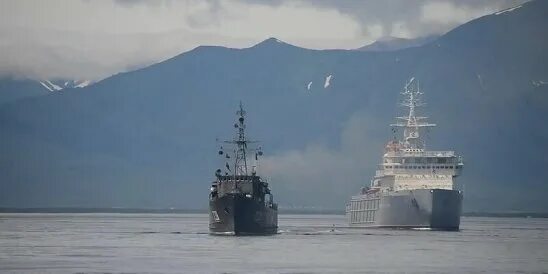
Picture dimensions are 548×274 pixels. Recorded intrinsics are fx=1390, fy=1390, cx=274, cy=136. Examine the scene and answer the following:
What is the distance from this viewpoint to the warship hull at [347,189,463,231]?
592ft

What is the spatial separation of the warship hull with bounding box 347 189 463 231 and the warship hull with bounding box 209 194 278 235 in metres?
29.6

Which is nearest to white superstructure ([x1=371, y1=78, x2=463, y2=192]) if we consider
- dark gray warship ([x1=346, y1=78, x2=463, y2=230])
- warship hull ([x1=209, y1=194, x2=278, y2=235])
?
dark gray warship ([x1=346, y1=78, x2=463, y2=230])

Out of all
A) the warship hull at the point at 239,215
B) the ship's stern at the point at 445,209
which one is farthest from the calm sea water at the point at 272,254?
the ship's stern at the point at 445,209

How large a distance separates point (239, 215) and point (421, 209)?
38.9 meters

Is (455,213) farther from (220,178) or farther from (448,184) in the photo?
(220,178)

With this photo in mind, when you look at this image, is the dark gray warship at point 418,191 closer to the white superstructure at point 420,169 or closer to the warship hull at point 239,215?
the white superstructure at point 420,169

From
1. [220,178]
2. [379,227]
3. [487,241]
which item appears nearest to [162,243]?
[220,178]

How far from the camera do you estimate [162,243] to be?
488 feet

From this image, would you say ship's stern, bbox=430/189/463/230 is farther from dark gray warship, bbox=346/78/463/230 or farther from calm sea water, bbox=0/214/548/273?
calm sea water, bbox=0/214/548/273

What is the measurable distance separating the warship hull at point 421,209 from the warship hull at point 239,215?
29610 mm

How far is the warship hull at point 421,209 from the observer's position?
18038 cm

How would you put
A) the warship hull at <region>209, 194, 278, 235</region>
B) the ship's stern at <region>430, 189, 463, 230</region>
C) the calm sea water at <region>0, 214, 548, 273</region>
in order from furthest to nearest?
the ship's stern at <region>430, 189, 463, 230</region> < the warship hull at <region>209, 194, 278, 235</region> < the calm sea water at <region>0, 214, 548, 273</region>

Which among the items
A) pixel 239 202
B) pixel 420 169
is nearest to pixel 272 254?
pixel 239 202

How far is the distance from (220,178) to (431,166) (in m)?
43.2
